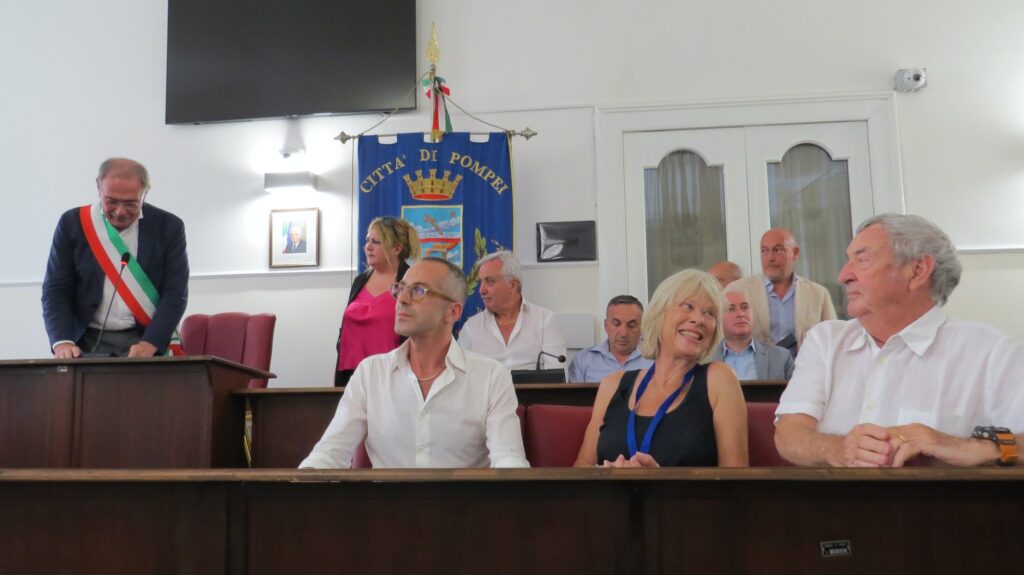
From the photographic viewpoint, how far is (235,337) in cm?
500

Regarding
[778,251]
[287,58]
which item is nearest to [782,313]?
[778,251]

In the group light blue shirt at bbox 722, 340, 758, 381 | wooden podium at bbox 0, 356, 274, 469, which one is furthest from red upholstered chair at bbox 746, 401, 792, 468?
wooden podium at bbox 0, 356, 274, 469

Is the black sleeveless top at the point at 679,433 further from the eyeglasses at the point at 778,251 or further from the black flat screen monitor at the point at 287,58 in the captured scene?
the black flat screen monitor at the point at 287,58

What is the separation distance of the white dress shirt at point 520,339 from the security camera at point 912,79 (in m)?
2.63

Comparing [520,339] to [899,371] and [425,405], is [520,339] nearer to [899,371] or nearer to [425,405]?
[425,405]

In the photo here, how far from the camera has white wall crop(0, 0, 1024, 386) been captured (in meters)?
5.44

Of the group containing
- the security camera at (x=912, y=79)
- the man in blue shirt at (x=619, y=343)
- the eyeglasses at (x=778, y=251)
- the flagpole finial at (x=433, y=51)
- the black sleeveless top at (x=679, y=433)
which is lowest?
the black sleeveless top at (x=679, y=433)

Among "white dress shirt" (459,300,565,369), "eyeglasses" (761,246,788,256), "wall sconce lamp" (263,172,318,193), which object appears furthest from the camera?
"wall sconce lamp" (263,172,318,193)

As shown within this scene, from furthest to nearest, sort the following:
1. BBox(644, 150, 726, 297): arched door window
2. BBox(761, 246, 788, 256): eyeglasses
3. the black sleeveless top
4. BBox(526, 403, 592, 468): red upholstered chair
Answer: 1. BBox(644, 150, 726, 297): arched door window
2. BBox(761, 246, 788, 256): eyeglasses
3. BBox(526, 403, 592, 468): red upholstered chair
4. the black sleeveless top

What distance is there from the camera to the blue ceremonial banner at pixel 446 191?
18.0 feet

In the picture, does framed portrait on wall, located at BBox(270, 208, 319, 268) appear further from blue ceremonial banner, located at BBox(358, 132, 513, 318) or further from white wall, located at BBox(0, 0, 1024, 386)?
blue ceremonial banner, located at BBox(358, 132, 513, 318)

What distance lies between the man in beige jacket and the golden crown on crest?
1.77 meters

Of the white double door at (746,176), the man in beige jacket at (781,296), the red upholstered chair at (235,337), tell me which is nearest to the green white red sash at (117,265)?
the red upholstered chair at (235,337)

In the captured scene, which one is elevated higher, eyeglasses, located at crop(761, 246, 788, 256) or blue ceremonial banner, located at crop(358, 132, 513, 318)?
blue ceremonial banner, located at crop(358, 132, 513, 318)
